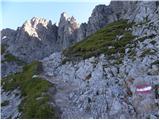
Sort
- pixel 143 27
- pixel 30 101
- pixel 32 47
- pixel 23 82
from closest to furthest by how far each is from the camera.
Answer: pixel 30 101 → pixel 23 82 → pixel 143 27 → pixel 32 47

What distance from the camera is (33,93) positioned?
42.1m

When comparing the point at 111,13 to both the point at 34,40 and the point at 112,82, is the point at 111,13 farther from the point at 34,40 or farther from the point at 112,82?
the point at 112,82

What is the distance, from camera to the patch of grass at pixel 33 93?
3406 centimetres

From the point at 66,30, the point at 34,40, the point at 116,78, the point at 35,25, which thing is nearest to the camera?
the point at 116,78

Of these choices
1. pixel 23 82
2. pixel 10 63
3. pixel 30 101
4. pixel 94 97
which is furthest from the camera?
pixel 10 63

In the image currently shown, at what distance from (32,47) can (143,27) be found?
2003 inches

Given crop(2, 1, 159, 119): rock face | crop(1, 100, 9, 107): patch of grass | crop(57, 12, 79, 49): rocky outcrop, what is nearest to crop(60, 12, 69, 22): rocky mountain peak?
crop(57, 12, 79, 49): rocky outcrop

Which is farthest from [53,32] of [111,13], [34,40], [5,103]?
[5,103]

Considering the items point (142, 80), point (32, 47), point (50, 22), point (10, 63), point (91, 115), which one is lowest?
point (91, 115)

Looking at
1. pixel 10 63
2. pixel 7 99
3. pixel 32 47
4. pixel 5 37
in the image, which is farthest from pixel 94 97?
pixel 5 37

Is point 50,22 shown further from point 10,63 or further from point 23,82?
point 23,82

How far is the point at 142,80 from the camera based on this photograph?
35406mm

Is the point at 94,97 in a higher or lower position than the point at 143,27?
lower

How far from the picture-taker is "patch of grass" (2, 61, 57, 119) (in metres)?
34.1
